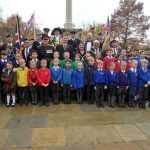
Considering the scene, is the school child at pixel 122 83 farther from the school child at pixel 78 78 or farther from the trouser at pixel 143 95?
the school child at pixel 78 78

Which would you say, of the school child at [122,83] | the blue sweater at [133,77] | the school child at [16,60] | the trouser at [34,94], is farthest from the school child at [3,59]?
the blue sweater at [133,77]

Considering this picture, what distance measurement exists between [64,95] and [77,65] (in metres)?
1.03

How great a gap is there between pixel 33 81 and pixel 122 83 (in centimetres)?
273

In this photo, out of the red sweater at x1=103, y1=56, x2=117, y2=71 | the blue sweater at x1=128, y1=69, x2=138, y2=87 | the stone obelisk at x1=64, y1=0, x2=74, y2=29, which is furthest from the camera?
the stone obelisk at x1=64, y1=0, x2=74, y2=29

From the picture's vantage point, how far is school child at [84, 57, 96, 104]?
10250 mm

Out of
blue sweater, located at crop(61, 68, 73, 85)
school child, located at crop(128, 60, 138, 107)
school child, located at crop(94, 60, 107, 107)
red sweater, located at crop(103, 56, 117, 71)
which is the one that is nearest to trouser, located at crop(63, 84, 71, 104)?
blue sweater, located at crop(61, 68, 73, 85)

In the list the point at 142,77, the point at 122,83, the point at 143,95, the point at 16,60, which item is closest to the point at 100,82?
the point at 122,83

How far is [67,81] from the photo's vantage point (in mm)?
10227

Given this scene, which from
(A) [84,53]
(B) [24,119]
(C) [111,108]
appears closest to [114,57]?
(A) [84,53]

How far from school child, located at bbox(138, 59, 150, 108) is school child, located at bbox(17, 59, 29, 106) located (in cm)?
355

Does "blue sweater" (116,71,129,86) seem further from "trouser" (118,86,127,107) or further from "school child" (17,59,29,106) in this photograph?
"school child" (17,59,29,106)

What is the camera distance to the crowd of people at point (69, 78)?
999cm

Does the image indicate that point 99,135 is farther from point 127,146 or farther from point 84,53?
point 84,53

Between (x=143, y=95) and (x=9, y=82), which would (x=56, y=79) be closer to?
(x=9, y=82)
